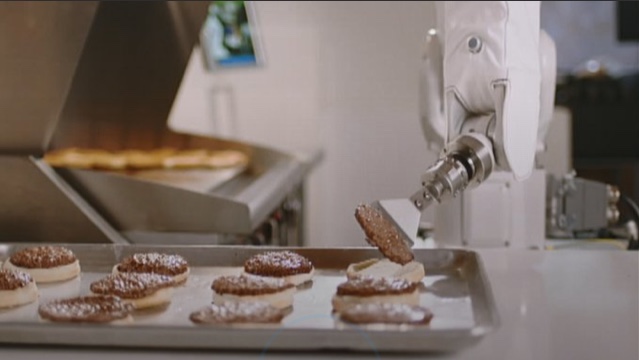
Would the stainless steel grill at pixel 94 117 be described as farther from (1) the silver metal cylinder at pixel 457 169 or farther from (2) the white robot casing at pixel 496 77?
(1) the silver metal cylinder at pixel 457 169

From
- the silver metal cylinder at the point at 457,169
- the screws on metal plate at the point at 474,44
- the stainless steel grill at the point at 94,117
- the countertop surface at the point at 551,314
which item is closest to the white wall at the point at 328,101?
the stainless steel grill at the point at 94,117

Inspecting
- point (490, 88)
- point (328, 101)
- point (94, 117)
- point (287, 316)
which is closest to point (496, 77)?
point (490, 88)

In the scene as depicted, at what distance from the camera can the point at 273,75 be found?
19.4 feet

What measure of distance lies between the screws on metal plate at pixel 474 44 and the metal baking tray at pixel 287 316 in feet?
1.22

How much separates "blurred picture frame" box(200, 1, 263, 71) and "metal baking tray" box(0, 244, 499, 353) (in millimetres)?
3884

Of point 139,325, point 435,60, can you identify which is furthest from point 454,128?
point 139,325

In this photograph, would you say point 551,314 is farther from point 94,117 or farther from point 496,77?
point 94,117

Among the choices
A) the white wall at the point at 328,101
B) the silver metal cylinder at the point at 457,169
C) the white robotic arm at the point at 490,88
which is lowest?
the white wall at the point at 328,101

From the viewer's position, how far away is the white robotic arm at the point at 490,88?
5.62 ft

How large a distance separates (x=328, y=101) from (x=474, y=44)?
380cm

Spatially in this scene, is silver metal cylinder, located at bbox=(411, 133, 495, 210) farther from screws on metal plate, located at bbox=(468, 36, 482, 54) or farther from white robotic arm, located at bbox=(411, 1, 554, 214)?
screws on metal plate, located at bbox=(468, 36, 482, 54)

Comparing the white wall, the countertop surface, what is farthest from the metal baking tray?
the white wall

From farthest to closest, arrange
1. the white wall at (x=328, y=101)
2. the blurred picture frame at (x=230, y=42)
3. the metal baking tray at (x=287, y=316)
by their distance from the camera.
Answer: the blurred picture frame at (x=230, y=42)
the white wall at (x=328, y=101)
the metal baking tray at (x=287, y=316)

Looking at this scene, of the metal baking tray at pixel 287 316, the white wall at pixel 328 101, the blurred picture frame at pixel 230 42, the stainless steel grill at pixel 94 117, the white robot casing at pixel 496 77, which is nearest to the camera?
the metal baking tray at pixel 287 316
